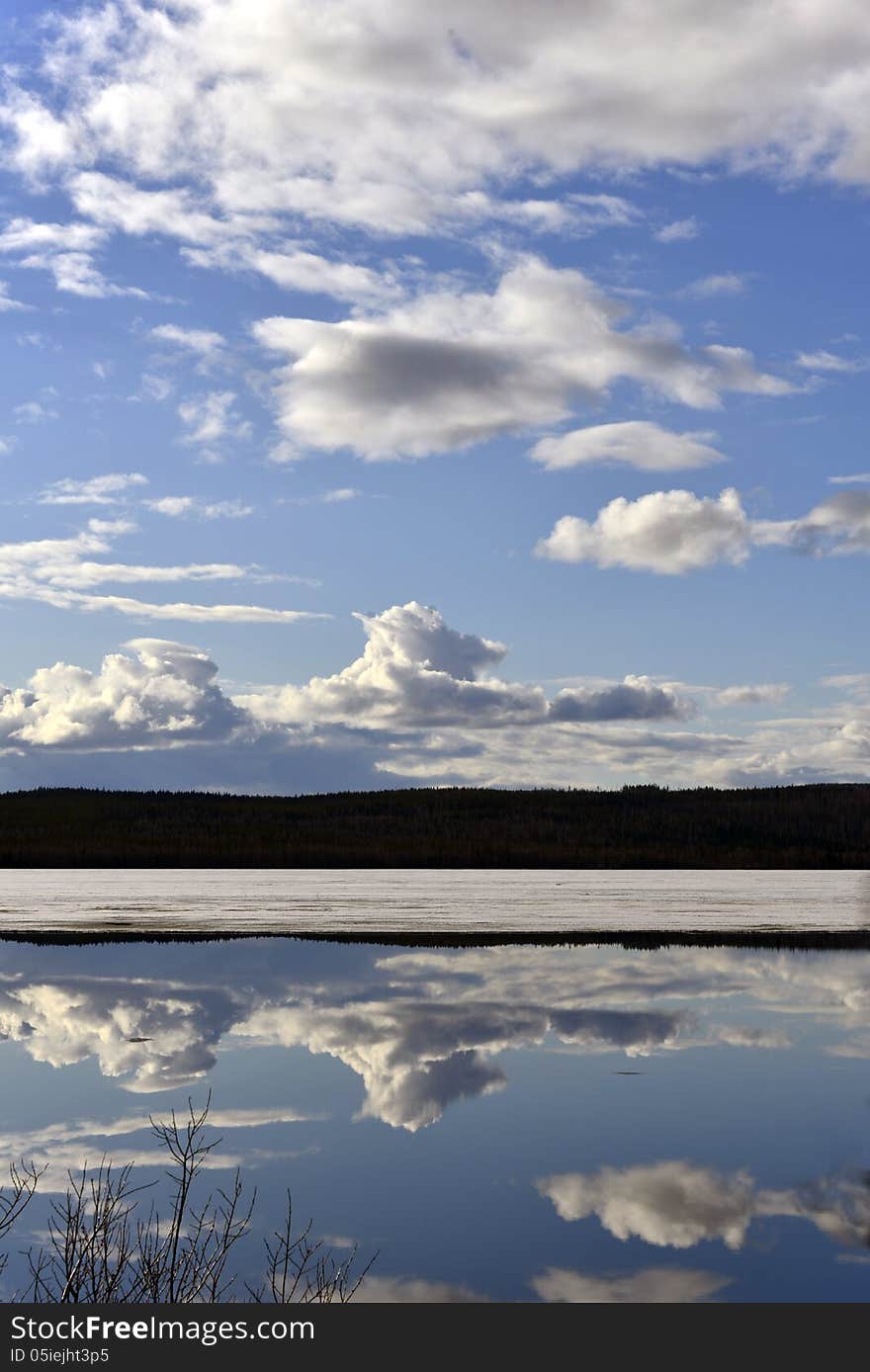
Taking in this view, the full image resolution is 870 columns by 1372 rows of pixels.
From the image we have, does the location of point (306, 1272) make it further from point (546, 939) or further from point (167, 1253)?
point (546, 939)

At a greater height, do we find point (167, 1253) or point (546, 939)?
point (167, 1253)

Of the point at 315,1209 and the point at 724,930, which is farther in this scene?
the point at 724,930

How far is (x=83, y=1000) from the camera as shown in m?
29.1

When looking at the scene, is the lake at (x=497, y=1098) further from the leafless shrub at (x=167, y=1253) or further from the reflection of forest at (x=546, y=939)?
the reflection of forest at (x=546, y=939)

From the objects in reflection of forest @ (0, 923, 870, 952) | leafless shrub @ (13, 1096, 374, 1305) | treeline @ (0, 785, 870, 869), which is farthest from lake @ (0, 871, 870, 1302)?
treeline @ (0, 785, 870, 869)

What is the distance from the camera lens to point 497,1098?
1894cm

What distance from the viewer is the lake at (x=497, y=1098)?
12.1 m

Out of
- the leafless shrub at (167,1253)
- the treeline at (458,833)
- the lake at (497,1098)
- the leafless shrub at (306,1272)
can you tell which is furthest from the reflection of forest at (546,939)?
the treeline at (458,833)

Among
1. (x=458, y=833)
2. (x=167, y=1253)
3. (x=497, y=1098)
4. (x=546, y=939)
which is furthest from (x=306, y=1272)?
(x=458, y=833)
